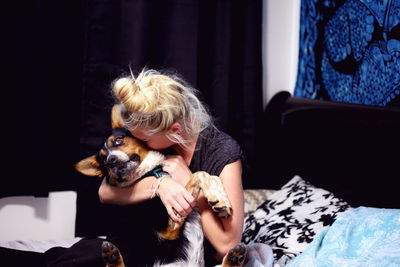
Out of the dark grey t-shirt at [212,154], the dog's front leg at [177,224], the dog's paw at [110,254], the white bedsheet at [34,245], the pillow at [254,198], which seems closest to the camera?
the dog's paw at [110,254]

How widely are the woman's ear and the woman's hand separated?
0.58ft

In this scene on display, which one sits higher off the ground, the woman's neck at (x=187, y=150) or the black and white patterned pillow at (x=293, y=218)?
the woman's neck at (x=187, y=150)

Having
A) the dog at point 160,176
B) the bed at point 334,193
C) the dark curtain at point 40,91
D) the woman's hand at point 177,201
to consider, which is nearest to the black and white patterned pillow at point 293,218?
the bed at point 334,193

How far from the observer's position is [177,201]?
127cm

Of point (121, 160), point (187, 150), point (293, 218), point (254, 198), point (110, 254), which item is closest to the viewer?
point (110, 254)

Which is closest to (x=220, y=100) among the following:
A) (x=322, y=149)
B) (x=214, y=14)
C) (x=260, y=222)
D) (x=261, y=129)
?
(x=261, y=129)

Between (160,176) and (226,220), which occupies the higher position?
(160,176)

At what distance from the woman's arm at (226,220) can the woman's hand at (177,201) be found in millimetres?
81

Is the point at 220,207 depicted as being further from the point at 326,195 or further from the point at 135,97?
the point at 326,195

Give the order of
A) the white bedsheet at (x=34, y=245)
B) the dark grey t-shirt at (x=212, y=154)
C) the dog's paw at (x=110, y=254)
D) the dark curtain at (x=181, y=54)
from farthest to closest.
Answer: the dark curtain at (x=181, y=54)
the white bedsheet at (x=34, y=245)
the dark grey t-shirt at (x=212, y=154)
the dog's paw at (x=110, y=254)

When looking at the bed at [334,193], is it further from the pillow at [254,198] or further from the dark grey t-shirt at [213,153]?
the dark grey t-shirt at [213,153]

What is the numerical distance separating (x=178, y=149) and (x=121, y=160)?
0.27 meters

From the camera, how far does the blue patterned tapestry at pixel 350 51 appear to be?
1724mm

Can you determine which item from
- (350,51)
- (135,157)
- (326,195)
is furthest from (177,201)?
(350,51)
